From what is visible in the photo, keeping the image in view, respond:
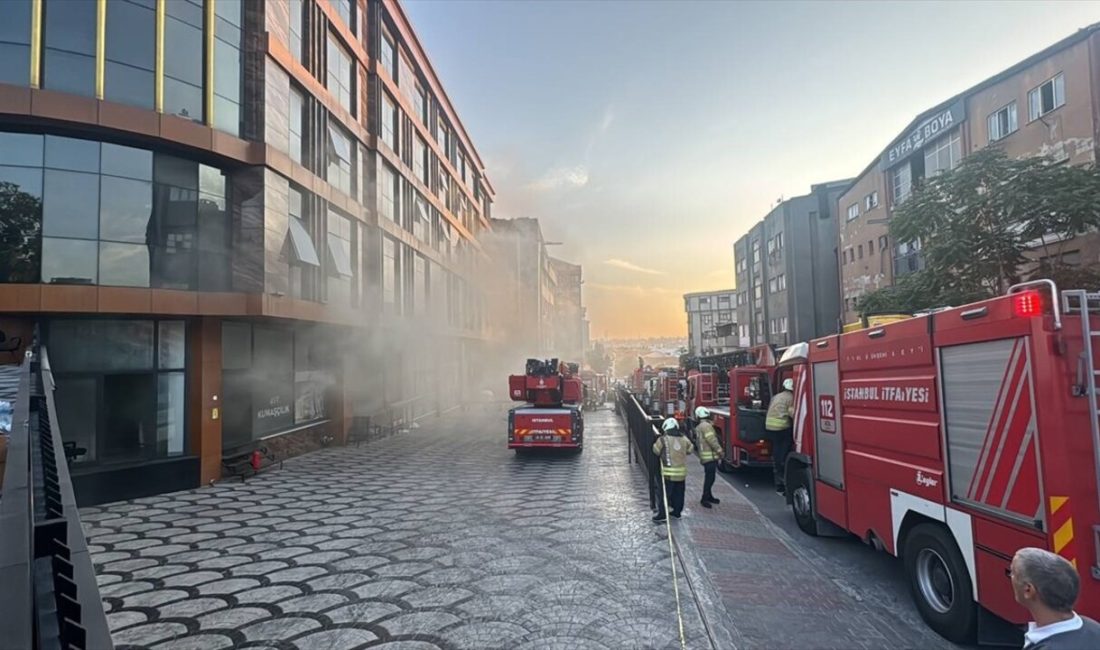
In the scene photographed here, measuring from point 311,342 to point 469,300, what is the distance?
57.5ft

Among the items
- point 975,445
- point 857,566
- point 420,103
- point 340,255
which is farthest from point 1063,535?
point 420,103

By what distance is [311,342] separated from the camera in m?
16.4

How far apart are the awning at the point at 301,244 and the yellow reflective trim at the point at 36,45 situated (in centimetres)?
490

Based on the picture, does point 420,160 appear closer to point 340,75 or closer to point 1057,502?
point 340,75

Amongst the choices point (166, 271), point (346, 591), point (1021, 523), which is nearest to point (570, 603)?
point (346, 591)

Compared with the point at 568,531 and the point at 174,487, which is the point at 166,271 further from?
the point at 568,531

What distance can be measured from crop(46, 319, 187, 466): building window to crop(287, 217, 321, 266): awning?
2915mm

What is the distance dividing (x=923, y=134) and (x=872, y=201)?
538cm

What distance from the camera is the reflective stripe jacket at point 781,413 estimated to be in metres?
8.59

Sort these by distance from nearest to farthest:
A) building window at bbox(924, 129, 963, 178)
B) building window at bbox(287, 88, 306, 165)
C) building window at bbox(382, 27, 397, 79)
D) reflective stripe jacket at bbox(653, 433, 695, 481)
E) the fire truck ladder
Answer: the fire truck ladder, reflective stripe jacket at bbox(653, 433, 695, 481), building window at bbox(287, 88, 306, 165), building window at bbox(924, 129, 963, 178), building window at bbox(382, 27, 397, 79)

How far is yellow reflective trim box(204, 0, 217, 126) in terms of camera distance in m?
11.3

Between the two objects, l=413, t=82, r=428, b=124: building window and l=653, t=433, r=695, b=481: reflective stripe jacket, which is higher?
l=413, t=82, r=428, b=124: building window

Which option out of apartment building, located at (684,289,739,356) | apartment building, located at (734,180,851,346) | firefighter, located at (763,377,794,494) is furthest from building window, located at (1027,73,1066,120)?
apartment building, located at (684,289,739,356)

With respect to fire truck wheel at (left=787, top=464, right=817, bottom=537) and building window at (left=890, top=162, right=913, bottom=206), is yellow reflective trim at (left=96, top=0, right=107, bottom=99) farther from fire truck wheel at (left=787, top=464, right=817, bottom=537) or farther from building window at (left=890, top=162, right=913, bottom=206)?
building window at (left=890, top=162, right=913, bottom=206)
